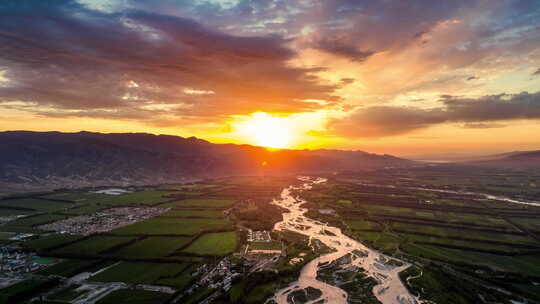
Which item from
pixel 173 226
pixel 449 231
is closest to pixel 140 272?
pixel 173 226

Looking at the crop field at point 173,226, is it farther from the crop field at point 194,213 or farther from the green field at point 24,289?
the green field at point 24,289

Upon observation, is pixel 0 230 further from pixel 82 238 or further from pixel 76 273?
pixel 76 273

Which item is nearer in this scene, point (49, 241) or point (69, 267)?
point (69, 267)

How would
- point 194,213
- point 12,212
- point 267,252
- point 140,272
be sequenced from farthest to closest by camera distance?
1. point 194,213
2. point 12,212
3. point 267,252
4. point 140,272

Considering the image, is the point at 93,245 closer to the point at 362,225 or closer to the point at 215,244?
the point at 215,244

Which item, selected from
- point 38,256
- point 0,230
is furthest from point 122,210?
point 38,256

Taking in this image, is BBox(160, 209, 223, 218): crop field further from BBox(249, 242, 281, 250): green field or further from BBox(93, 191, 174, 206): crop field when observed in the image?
BBox(249, 242, 281, 250): green field
